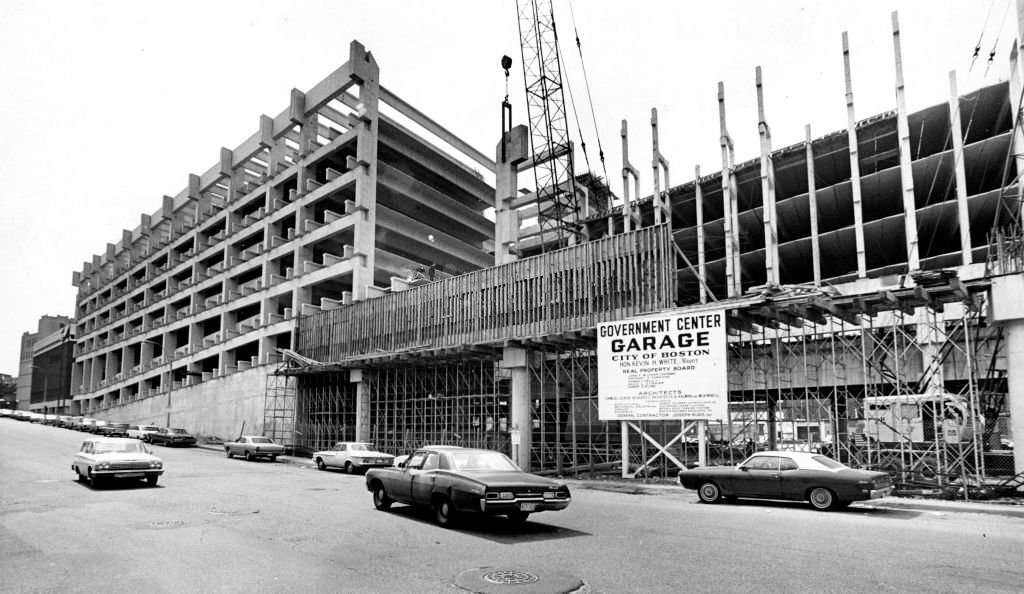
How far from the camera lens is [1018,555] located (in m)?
9.38

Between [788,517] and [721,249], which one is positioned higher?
[721,249]

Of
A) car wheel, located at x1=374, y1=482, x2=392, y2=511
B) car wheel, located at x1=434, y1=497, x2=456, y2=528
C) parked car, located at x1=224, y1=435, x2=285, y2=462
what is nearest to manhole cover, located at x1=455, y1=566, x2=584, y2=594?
car wheel, located at x1=434, y1=497, x2=456, y2=528

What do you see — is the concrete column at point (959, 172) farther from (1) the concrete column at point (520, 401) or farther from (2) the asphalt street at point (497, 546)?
A: (1) the concrete column at point (520, 401)

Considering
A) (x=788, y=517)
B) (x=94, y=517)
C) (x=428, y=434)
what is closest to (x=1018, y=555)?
(x=788, y=517)

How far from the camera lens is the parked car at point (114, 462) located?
728 inches

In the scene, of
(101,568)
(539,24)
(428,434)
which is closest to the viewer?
(101,568)

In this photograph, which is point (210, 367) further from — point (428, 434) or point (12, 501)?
point (12, 501)

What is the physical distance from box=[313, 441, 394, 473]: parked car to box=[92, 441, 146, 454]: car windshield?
9.25 metres

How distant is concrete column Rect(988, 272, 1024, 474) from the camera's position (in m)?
18.3

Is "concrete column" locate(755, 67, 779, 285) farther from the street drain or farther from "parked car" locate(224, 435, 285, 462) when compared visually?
the street drain

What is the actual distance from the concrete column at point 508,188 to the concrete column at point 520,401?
28177 mm

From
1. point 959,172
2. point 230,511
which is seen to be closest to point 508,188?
point 959,172

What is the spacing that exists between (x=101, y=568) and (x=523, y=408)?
21218mm

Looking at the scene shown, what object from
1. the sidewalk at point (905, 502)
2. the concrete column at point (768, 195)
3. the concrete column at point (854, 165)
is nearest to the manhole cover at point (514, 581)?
the sidewalk at point (905, 502)
